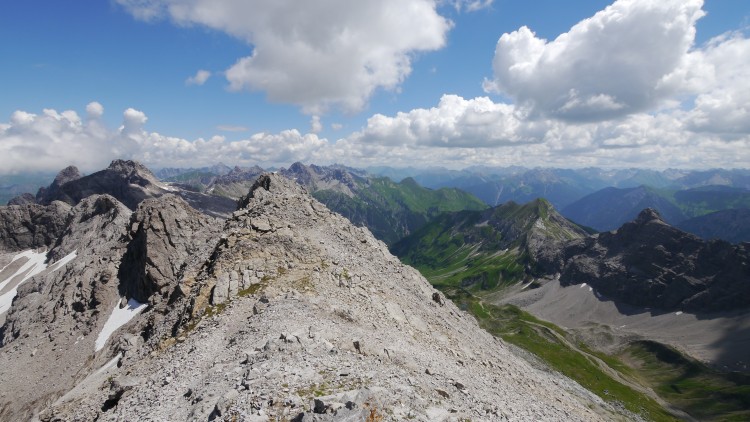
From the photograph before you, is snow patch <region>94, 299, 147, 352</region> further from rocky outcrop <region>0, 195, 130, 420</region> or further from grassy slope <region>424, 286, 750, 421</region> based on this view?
grassy slope <region>424, 286, 750, 421</region>

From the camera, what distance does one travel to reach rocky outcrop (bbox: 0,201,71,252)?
14450 centimetres

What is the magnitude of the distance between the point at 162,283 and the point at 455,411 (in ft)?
196

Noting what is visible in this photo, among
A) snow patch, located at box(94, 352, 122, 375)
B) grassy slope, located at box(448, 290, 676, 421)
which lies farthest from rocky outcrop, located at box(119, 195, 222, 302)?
grassy slope, located at box(448, 290, 676, 421)

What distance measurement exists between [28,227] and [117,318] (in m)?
120

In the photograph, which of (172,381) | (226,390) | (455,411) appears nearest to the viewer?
(226,390)

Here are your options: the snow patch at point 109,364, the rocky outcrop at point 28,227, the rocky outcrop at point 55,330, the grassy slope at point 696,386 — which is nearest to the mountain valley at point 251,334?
the snow patch at point 109,364

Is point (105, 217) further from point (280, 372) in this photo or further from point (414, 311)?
point (280, 372)

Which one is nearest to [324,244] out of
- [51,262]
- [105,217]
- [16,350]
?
[16,350]

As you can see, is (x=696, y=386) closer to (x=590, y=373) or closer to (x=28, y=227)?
(x=590, y=373)

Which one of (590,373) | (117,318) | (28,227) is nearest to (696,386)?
(590,373)

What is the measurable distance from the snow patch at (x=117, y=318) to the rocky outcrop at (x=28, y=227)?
99.9 metres

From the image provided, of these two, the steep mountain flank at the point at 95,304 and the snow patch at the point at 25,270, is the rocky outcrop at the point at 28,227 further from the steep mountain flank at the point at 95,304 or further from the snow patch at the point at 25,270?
the steep mountain flank at the point at 95,304

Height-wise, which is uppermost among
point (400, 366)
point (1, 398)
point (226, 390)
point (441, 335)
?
point (226, 390)

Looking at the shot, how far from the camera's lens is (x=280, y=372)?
2342 centimetres
